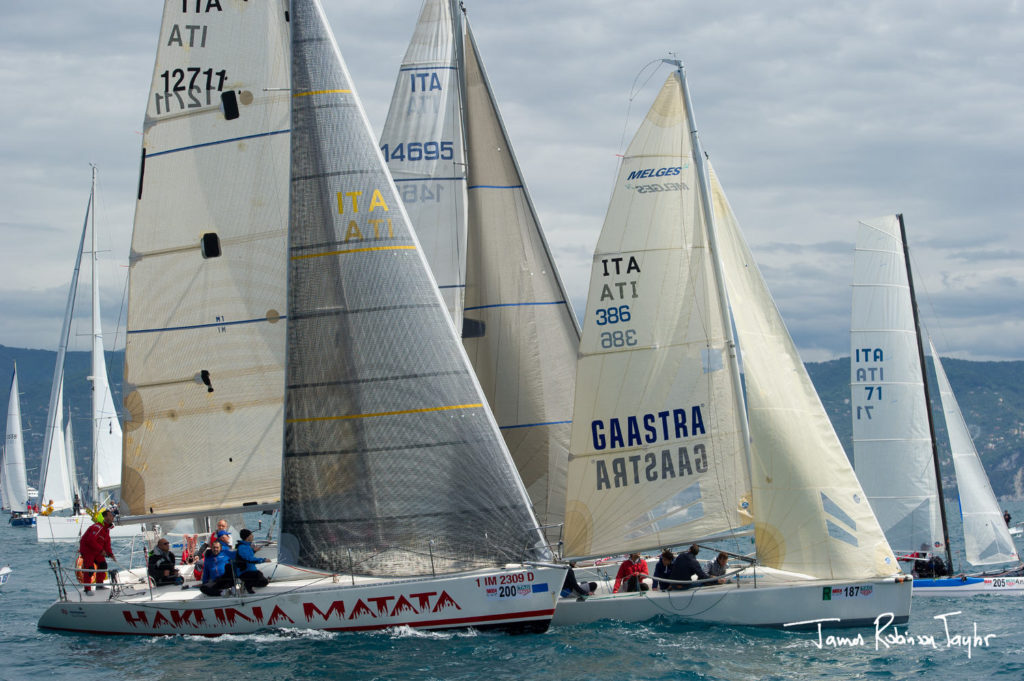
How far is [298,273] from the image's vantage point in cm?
1719

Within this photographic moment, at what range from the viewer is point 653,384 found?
18516mm

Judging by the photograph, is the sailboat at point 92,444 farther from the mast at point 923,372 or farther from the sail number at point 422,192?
the mast at point 923,372

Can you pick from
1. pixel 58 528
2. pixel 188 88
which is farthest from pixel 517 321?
pixel 58 528

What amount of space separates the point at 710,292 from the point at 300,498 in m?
7.44

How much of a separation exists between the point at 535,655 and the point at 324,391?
4949 millimetres

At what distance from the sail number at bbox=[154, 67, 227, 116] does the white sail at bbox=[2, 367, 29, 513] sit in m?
57.7

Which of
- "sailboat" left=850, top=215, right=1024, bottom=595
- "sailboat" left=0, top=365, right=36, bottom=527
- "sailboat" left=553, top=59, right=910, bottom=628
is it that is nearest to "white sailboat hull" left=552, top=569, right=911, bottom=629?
"sailboat" left=553, top=59, right=910, bottom=628

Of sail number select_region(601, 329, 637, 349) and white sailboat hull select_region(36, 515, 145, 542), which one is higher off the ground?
sail number select_region(601, 329, 637, 349)

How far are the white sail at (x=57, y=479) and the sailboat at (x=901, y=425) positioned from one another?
1756 inches

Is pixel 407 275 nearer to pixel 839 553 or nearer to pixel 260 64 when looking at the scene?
pixel 260 64

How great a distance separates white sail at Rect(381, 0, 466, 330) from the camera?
21922mm

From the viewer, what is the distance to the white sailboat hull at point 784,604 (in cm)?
1747

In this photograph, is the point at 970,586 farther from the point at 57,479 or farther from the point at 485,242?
the point at 57,479

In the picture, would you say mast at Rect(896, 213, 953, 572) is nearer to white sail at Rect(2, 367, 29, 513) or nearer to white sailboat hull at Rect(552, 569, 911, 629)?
white sailboat hull at Rect(552, 569, 911, 629)
